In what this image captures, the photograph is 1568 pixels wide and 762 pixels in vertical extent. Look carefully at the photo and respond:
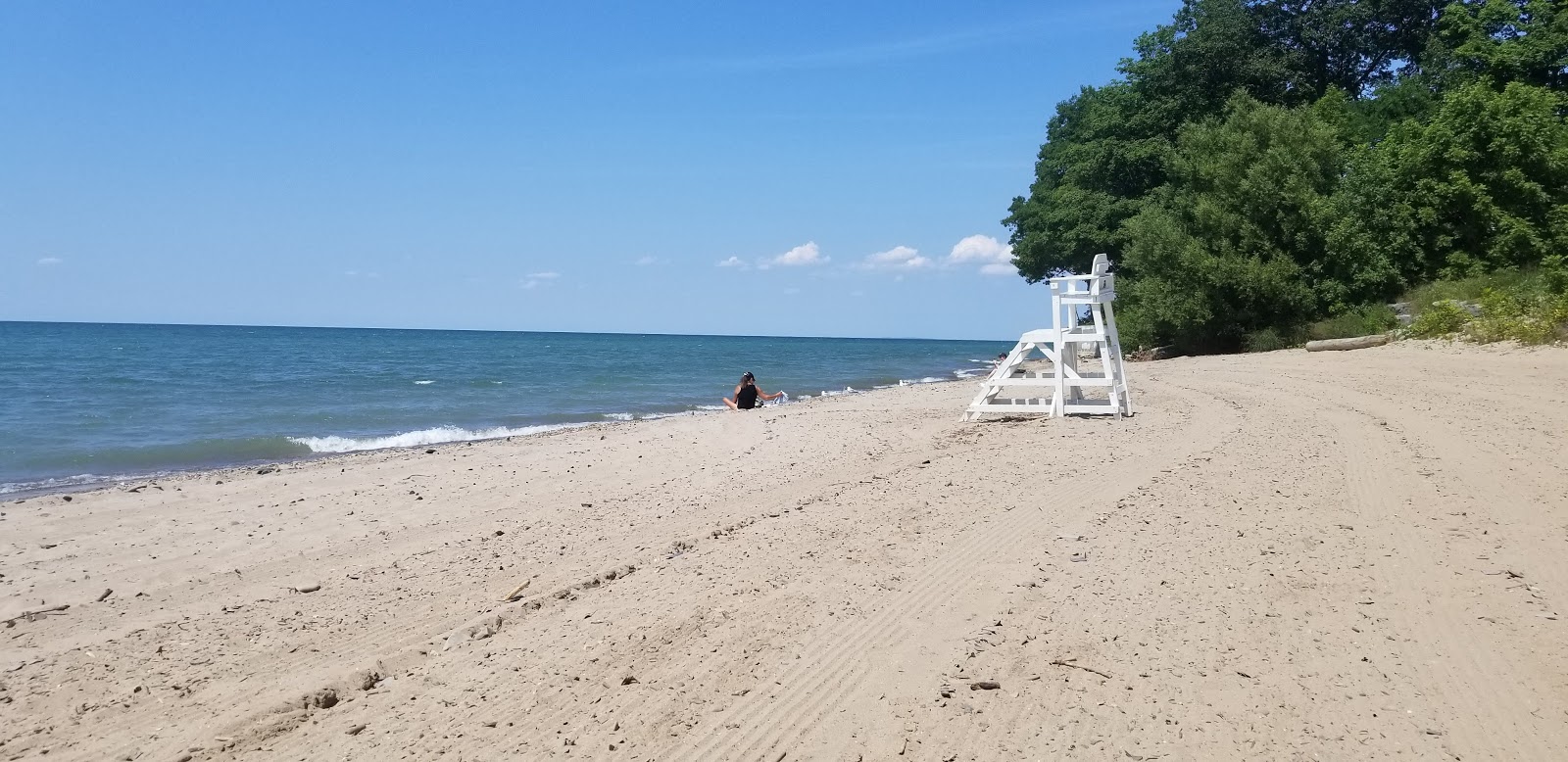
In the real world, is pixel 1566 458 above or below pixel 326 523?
above

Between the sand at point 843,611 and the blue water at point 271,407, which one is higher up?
the sand at point 843,611

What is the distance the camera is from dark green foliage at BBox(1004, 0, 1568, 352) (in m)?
22.8

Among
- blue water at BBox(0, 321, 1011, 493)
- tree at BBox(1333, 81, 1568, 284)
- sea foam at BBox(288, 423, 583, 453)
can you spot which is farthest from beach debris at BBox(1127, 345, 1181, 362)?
sea foam at BBox(288, 423, 583, 453)

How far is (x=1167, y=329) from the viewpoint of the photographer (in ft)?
94.8

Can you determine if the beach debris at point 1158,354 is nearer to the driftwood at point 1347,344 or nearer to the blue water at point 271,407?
the driftwood at point 1347,344

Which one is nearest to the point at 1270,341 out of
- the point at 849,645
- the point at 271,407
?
the point at 849,645

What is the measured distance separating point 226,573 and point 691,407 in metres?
17.5

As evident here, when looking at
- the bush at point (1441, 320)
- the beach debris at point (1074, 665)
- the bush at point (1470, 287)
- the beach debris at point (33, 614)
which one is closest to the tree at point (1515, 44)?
the bush at point (1470, 287)

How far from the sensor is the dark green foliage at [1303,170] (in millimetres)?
22828

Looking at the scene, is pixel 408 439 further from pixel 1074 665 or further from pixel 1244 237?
pixel 1244 237

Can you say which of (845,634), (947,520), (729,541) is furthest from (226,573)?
(947,520)

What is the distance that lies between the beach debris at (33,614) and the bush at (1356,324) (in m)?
24.9

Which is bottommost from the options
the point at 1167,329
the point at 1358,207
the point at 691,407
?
the point at 691,407

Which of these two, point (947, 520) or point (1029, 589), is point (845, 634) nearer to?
point (1029, 589)
